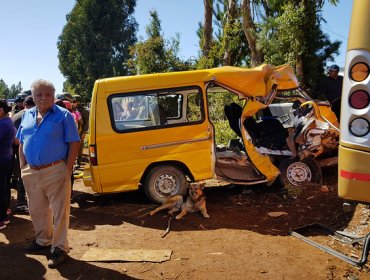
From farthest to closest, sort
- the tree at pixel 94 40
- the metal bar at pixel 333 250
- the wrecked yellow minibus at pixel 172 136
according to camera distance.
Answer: the tree at pixel 94 40 < the wrecked yellow minibus at pixel 172 136 < the metal bar at pixel 333 250

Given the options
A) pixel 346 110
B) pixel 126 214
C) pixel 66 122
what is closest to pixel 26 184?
pixel 66 122

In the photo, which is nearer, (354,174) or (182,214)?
(354,174)

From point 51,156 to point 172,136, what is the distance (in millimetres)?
2564

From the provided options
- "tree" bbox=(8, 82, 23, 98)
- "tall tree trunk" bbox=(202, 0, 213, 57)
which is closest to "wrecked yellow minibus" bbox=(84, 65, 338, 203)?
"tall tree trunk" bbox=(202, 0, 213, 57)

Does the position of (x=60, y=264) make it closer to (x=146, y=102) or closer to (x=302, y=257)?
(x=302, y=257)

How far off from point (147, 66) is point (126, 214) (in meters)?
13.4

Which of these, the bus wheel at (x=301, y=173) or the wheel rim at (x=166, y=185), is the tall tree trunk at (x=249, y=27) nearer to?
the bus wheel at (x=301, y=173)

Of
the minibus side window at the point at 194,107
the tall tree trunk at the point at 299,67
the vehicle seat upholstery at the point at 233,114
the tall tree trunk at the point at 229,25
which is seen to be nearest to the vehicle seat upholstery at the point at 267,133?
the vehicle seat upholstery at the point at 233,114

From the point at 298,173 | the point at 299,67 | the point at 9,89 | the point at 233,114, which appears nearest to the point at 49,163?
the point at 233,114

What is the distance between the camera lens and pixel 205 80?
20.6ft

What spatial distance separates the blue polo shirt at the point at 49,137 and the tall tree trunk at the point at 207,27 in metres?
15.0

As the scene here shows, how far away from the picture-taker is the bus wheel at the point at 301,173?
6.87 meters

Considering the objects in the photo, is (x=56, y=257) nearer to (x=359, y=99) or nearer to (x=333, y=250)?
(x=333, y=250)

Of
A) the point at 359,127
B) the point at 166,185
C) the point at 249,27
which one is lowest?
the point at 166,185
